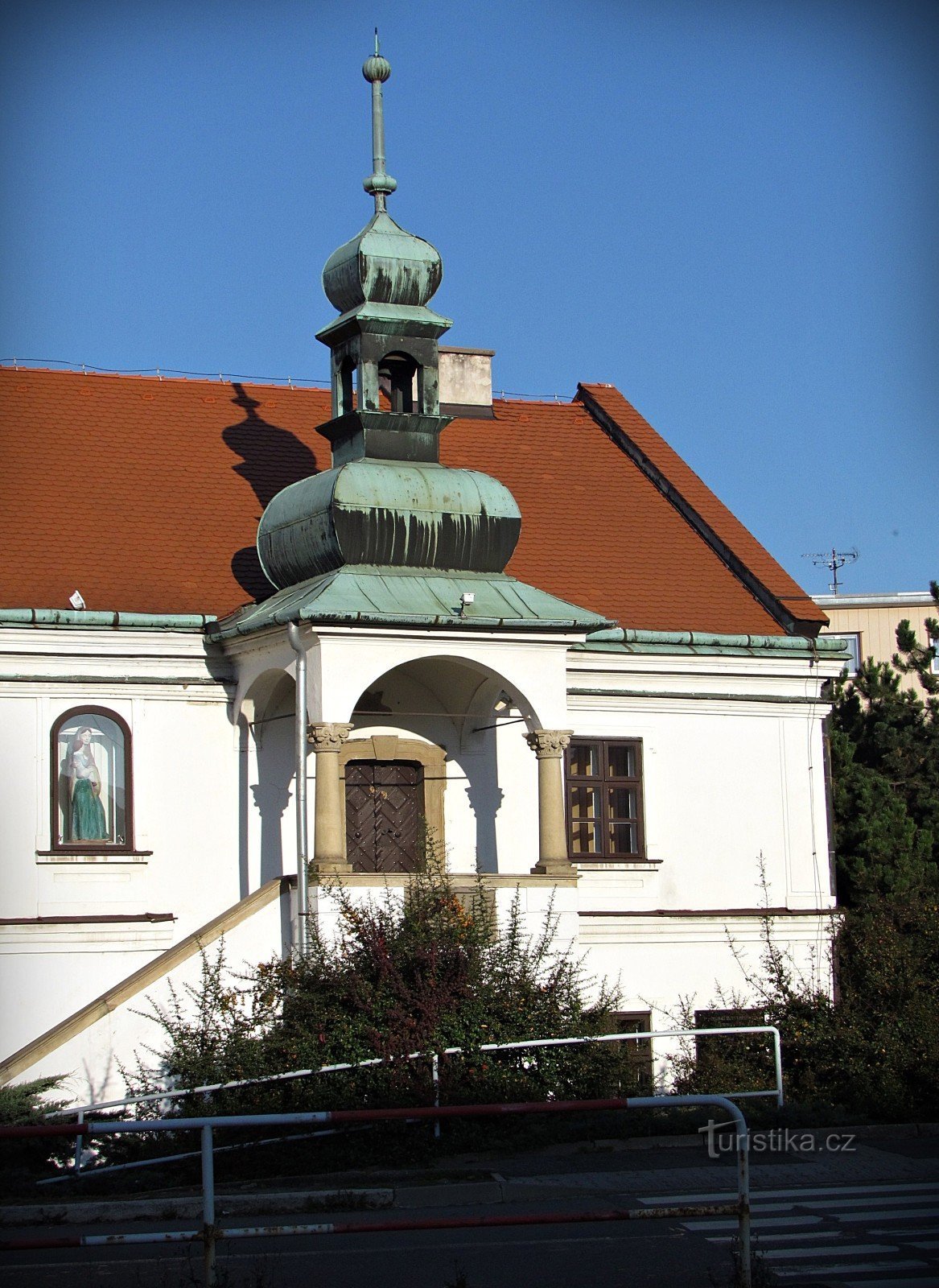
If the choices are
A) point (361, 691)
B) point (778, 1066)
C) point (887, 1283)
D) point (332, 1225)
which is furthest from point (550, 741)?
point (332, 1225)

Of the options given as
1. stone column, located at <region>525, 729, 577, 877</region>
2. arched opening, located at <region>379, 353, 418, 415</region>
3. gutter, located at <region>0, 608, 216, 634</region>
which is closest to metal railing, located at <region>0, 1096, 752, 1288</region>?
stone column, located at <region>525, 729, 577, 877</region>

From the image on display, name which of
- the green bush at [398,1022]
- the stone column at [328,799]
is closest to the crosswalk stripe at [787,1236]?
the green bush at [398,1022]

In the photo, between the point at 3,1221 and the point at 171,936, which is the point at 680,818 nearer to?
the point at 171,936

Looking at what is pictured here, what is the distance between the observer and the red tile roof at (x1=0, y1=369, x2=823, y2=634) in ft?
71.5

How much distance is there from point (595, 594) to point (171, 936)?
6645 millimetres

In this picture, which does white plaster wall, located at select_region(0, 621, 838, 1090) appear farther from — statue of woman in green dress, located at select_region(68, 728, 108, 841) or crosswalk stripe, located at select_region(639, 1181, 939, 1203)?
crosswalk stripe, located at select_region(639, 1181, 939, 1203)

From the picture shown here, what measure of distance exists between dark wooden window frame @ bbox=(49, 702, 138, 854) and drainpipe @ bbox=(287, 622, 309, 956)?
2.28m

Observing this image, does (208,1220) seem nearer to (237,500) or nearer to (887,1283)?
(887,1283)

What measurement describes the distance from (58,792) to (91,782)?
1.27 ft

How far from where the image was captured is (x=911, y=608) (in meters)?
62.9

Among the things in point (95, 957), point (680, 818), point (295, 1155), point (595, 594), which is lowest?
point (295, 1155)

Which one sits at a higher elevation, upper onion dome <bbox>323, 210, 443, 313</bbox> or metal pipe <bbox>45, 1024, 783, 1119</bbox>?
upper onion dome <bbox>323, 210, 443, 313</bbox>

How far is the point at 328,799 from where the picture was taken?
1895cm

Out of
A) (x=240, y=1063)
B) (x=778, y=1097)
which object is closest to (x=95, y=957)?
(x=240, y=1063)
